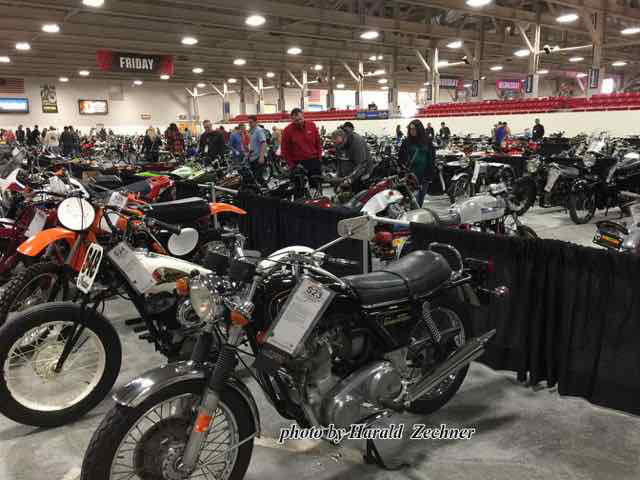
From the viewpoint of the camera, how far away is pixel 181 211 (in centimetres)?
442

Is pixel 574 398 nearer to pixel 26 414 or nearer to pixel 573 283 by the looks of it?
pixel 573 283

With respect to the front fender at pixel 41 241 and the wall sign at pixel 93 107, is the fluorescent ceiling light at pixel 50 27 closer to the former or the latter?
the front fender at pixel 41 241

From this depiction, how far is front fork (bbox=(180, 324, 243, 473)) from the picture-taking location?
1.86m

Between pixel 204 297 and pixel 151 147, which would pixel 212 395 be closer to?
pixel 204 297

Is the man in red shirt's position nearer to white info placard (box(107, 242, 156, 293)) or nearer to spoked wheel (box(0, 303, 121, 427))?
white info placard (box(107, 242, 156, 293))

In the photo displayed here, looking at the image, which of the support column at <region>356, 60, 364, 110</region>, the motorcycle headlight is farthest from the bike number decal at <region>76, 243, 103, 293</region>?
the support column at <region>356, 60, 364, 110</region>

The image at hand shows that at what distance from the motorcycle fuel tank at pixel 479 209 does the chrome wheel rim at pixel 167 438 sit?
3.01 m

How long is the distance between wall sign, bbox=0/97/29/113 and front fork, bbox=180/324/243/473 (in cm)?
3177

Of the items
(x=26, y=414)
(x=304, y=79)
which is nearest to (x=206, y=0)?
(x=26, y=414)

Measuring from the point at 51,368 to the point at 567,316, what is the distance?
278 centimetres

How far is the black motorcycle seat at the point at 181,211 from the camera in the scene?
14.1 ft

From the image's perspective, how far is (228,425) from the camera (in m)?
2.01

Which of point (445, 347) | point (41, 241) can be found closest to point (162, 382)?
point (445, 347)

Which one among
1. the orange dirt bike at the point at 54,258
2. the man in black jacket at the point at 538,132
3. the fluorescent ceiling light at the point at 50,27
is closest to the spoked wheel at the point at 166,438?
the orange dirt bike at the point at 54,258
